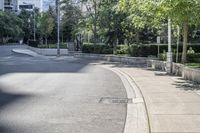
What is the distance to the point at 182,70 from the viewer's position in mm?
21766

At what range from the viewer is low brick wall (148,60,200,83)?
18.8 metres

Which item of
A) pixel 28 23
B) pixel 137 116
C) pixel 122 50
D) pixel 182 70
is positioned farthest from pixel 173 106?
pixel 28 23

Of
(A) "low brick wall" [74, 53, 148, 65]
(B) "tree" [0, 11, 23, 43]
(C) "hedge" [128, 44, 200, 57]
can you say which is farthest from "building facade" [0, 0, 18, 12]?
(C) "hedge" [128, 44, 200, 57]

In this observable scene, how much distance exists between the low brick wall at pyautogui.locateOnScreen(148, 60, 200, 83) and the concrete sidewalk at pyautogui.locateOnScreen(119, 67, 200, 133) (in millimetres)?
960

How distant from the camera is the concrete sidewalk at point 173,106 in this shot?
934 cm

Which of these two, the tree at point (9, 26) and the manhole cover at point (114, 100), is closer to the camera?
the manhole cover at point (114, 100)

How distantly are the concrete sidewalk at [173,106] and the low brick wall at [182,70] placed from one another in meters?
0.96

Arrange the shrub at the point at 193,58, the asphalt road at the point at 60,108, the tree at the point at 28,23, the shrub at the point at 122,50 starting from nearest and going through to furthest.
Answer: the asphalt road at the point at 60,108, the shrub at the point at 193,58, the shrub at the point at 122,50, the tree at the point at 28,23

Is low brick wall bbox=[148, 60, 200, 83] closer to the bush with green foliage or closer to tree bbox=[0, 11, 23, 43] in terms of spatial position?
the bush with green foliage

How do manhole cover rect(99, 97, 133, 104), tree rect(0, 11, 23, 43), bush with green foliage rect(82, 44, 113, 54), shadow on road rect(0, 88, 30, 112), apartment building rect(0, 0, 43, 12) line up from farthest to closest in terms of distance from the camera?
apartment building rect(0, 0, 43, 12), tree rect(0, 11, 23, 43), bush with green foliage rect(82, 44, 113, 54), manhole cover rect(99, 97, 133, 104), shadow on road rect(0, 88, 30, 112)

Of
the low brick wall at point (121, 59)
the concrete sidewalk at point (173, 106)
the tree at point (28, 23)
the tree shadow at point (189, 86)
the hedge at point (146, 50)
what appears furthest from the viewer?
the tree at point (28, 23)

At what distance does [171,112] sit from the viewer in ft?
36.4

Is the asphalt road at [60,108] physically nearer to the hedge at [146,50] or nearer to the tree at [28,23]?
the hedge at [146,50]

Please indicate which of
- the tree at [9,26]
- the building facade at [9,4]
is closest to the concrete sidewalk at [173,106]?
the tree at [9,26]
